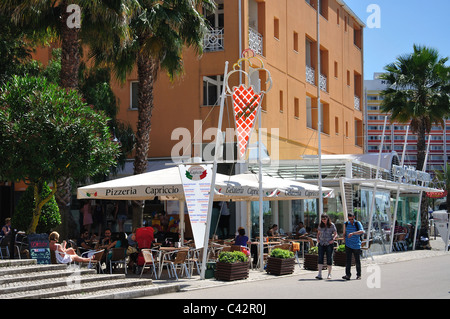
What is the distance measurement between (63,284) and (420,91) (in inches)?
1070

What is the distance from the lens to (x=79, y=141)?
1625 centimetres

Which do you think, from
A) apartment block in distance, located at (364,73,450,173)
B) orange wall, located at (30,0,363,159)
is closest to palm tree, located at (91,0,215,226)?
orange wall, located at (30,0,363,159)

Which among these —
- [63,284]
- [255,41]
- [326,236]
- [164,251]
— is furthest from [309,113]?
[63,284]

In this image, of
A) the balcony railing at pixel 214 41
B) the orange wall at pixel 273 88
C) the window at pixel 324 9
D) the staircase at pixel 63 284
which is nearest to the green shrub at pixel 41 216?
the staircase at pixel 63 284

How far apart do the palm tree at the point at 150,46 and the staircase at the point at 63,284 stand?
9071mm

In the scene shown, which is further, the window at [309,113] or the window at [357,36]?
the window at [357,36]

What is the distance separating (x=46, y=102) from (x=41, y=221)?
18.0 feet

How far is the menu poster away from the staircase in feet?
7.35

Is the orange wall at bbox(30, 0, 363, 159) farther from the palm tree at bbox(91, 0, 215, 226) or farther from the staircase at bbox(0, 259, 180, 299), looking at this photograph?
the staircase at bbox(0, 259, 180, 299)

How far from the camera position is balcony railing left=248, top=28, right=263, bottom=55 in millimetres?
28641

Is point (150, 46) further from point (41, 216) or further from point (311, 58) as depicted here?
point (311, 58)

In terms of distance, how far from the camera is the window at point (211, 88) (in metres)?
29.2

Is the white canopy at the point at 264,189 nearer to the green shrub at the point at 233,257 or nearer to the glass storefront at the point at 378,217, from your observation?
the green shrub at the point at 233,257

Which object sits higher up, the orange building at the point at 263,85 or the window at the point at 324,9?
the window at the point at 324,9
